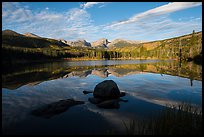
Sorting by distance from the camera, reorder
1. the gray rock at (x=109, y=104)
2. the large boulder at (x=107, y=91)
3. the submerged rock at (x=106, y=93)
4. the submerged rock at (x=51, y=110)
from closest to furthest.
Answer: the submerged rock at (x=51, y=110), the gray rock at (x=109, y=104), the submerged rock at (x=106, y=93), the large boulder at (x=107, y=91)

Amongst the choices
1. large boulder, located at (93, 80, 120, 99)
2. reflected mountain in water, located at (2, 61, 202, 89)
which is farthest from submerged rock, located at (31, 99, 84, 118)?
reflected mountain in water, located at (2, 61, 202, 89)

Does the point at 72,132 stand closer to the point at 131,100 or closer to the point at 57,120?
the point at 57,120

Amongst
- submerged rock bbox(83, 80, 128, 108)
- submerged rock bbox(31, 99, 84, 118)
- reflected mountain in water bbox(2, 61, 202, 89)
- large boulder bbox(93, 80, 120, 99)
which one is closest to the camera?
submerged rock bbox(31, 99, 84, 118)

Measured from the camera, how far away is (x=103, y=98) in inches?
933

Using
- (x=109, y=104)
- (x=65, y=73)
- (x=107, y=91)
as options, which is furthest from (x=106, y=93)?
(x=65, y=73)

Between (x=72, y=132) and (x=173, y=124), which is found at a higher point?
(x=173, y=124)

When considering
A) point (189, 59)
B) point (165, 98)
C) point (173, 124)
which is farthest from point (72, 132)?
point (189, 59)

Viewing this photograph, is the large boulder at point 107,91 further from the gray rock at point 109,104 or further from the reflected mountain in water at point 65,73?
the reflected mountain in water at point 65,73

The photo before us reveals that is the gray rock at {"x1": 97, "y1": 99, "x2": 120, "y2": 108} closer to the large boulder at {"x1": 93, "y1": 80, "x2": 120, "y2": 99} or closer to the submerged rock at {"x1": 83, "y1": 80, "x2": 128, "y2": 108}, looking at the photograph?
the submerged rock at {"x1": 83, "y1": 80, "x2": 128, "y2": 108}

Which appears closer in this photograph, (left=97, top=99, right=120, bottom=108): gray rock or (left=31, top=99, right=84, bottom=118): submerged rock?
(left=31, top=99, right=84, bottom=118): submerged rock

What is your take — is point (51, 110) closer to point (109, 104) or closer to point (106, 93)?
point (109, 104)

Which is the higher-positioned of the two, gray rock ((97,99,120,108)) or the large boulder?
the large boulder

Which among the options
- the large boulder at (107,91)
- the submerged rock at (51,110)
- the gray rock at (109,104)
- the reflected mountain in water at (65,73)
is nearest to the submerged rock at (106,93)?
the large boulder at (107,91)

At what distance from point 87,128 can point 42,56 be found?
519 feet
